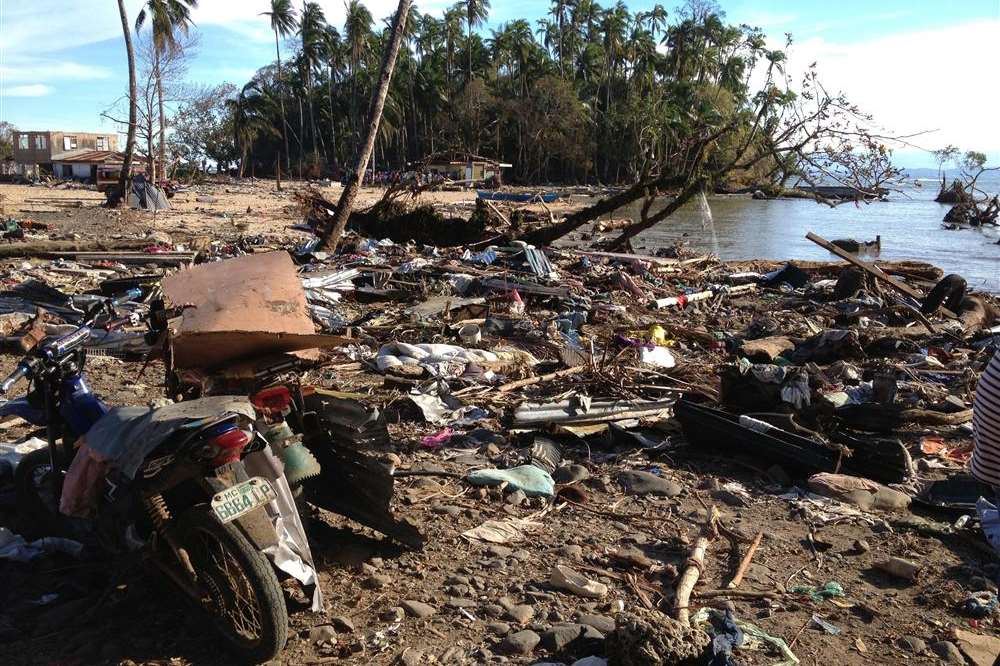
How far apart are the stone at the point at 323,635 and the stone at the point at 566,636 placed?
80cm

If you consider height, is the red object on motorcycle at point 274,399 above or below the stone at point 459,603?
above

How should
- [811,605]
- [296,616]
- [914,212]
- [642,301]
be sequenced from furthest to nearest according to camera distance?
[914,212], [642,301], [811,605], [296,616]

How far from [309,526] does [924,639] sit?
2718 millimetres

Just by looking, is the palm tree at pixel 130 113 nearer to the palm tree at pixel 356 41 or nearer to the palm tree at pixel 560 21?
the palm tree at pixel 356 41

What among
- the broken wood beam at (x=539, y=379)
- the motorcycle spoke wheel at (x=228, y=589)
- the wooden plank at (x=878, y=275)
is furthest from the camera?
the wooden plank at (x=878, y=275)

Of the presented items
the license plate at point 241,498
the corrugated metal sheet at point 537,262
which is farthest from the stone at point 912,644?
the corrugated metal sheet at point 537,262

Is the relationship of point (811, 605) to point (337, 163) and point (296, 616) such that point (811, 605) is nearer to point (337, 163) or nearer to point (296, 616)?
point (296, 616)

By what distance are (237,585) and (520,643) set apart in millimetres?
1060

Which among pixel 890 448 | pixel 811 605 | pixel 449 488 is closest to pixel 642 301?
pixel 890 448

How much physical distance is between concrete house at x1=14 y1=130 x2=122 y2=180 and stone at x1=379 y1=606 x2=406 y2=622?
53525 mm

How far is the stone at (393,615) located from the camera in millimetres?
3043

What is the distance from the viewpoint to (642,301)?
38.6ft

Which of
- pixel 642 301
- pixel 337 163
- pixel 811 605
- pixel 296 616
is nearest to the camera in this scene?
pixel 296 616

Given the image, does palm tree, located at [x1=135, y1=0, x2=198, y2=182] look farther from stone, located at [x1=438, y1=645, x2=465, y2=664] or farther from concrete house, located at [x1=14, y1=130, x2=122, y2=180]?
stone, located at [x1=438, y1=645, x2=465, y2=664]
